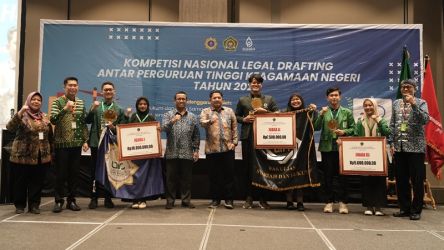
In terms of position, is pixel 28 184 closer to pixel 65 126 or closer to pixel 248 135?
pixel 65 126

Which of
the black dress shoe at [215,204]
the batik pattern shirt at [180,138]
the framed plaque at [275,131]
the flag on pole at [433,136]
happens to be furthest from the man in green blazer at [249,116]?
the flag on pole at [433,136]

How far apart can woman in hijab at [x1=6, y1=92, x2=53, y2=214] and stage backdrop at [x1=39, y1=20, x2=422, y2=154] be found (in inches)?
54.8

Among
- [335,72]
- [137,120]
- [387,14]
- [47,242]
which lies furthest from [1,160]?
[387,14]

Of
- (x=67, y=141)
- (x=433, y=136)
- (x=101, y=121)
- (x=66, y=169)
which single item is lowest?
(x=66, y=169)

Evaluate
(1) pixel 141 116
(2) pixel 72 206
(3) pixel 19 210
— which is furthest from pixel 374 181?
(3) pixel 19 210

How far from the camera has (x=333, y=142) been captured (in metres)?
5.29

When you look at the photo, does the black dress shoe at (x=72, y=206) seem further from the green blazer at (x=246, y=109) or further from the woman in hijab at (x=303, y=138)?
the woman in hijab at (x=303, y=138)

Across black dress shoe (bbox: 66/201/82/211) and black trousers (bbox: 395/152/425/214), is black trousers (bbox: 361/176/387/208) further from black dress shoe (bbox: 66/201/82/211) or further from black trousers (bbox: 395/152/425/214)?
black dress shoe (bbox: 66/201/82/211)

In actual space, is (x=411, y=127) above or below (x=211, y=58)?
below

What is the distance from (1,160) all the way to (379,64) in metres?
5.61

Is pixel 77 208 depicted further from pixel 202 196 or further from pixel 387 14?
pixel 387 14

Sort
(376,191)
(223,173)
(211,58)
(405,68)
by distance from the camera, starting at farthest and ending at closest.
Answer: (211,58) → (405,68) → (223,173) → (376,191)

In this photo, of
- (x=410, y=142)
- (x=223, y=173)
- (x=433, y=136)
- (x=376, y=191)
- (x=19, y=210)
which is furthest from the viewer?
(x=433, y=136)

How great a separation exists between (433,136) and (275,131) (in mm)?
2356
